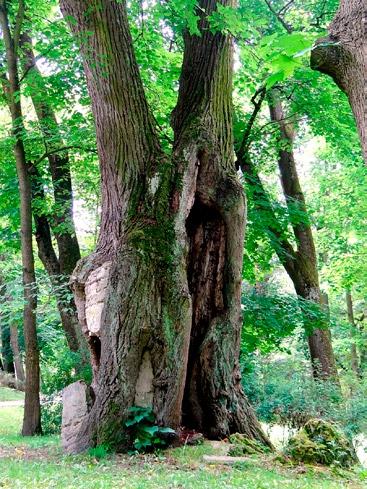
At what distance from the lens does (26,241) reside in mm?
9789

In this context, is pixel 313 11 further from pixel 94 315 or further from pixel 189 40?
pixel 94 315

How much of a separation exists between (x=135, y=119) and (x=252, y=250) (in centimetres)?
583

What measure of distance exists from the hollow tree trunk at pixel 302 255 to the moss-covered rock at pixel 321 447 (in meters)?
5.52

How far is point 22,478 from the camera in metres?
→ 4.07

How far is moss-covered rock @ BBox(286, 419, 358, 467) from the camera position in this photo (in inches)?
215

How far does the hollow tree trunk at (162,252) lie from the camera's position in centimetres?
588

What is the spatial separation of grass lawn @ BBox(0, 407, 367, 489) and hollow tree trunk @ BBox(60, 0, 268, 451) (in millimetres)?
555

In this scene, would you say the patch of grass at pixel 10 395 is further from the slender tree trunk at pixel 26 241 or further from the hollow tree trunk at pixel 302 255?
the hollow tree trunk at pixel 302 255

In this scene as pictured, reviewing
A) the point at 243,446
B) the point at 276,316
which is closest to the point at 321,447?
the point at 243,446

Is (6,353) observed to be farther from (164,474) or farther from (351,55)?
(351,55)

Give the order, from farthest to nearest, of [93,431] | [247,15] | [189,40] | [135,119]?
[189,40] < [135,119] < [247,15] < [93,431]

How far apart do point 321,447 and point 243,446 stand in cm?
87

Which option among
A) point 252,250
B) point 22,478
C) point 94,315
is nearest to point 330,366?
point 252,250

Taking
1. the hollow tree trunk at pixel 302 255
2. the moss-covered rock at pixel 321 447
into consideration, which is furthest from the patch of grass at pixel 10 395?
the moss-covered rock at pixel 321 447
